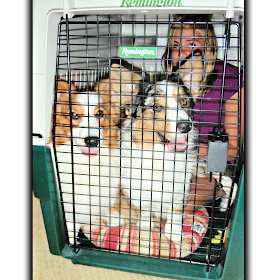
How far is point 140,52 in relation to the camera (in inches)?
46.1

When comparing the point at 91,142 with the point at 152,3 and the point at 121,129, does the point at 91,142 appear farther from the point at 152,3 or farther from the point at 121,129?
the point at 152,3

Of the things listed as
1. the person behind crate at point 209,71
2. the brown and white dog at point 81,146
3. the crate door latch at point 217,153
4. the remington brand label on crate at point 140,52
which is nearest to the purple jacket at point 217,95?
the person behind crate at point 209,71

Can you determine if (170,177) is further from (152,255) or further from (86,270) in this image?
(86,270)

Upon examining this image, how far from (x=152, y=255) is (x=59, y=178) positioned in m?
0.61

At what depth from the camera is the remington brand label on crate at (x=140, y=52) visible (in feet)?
3.81

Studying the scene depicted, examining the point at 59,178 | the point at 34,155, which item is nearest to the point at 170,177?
the point at 59,178

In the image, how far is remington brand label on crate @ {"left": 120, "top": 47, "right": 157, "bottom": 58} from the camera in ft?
3.81

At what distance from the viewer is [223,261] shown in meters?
1.32

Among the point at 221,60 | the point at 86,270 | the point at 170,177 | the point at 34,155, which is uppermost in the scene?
the point at 221,60

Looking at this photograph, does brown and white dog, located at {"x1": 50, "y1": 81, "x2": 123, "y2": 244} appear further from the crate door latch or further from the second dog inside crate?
the crate door latch

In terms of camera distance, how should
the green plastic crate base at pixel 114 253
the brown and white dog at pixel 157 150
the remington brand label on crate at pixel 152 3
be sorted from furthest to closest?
the brown and white dog at pixel 157 150
the green plastic crate base at pixel 114 253
the remington brand label on crate at pixel 152 3

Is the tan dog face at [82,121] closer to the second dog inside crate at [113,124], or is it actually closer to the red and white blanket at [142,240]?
the second dog inside crate at [113,124]
